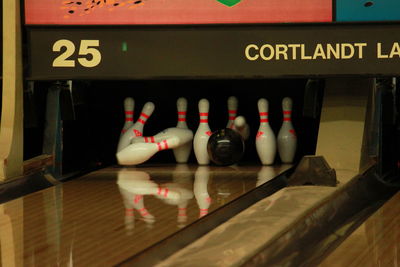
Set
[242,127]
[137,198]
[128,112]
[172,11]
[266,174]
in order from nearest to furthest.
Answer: [137,198] < [172,11] < [266,174] < [242,127] < [128,112]

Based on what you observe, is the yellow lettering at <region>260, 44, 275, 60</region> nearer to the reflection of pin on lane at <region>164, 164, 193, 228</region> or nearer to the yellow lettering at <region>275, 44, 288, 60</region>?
the yellow lettering at <region>275, 44, 288, 60</region>

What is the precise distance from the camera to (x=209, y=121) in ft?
11.6

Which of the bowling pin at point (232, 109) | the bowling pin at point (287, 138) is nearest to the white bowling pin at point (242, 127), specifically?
the bowling pin at point (232, 109)

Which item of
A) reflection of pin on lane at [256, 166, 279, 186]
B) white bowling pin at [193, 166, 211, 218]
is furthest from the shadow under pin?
white bowling pin at [193, 166, 211, 218]

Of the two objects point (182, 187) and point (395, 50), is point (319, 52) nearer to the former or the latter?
point (395, 50)

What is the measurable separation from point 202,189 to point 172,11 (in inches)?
26.6

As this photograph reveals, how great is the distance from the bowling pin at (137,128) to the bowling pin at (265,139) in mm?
511

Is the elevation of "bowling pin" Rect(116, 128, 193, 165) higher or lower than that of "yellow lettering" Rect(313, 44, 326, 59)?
lower

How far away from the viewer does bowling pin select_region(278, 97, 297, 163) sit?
3.31 metres

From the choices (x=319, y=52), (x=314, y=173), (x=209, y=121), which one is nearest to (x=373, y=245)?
(x=314, y=173)

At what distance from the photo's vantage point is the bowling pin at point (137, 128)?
3354 millimetres

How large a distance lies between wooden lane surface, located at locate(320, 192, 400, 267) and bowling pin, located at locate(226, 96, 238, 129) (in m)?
1.22

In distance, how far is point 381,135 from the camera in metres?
3.17

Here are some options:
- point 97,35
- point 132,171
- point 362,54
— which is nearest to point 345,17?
point 362,54
